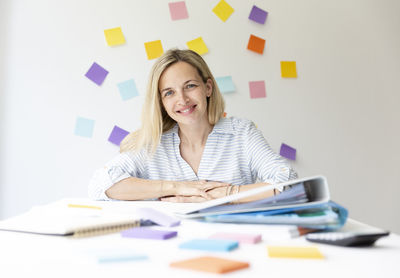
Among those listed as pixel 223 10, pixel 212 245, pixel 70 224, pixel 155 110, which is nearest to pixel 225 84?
pixel 223 10

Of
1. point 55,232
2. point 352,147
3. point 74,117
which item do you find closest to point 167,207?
point 55,232

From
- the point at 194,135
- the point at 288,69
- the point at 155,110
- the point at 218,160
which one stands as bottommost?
the point at 218,160

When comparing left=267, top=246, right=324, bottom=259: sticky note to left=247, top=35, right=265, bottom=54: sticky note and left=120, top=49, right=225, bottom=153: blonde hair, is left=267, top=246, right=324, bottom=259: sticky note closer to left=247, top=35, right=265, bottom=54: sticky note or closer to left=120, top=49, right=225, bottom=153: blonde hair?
left=120, top=49, right=225, bottom=153: blonde hair

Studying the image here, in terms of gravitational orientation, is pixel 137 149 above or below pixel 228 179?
above

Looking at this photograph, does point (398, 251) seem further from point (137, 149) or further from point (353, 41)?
point (353, 41)

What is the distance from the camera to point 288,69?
8.07 ft

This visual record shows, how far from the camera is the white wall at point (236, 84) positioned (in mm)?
2322

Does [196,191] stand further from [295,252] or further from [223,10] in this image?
[223,10]

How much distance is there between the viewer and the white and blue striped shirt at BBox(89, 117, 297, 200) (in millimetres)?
1639

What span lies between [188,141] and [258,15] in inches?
40.3

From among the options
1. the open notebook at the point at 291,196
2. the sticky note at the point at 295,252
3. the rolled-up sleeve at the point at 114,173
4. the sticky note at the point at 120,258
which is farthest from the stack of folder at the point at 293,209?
the rolled-up sleeve at the point at 114,173

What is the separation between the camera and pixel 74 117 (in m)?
2.33

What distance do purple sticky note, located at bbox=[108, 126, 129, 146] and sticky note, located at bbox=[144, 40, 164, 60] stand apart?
1.35ft

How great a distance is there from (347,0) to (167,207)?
6.42 feet
